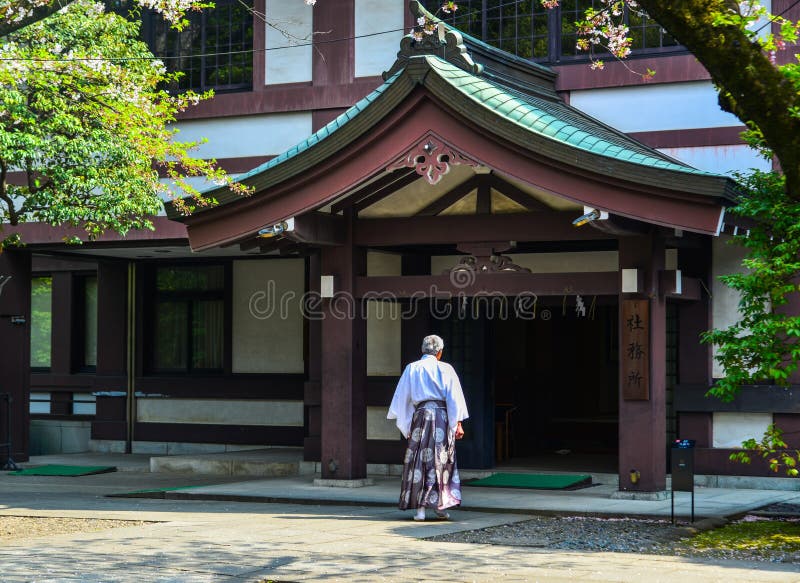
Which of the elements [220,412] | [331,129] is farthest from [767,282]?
[220,412]

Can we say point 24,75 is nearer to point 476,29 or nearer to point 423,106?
point 423,106

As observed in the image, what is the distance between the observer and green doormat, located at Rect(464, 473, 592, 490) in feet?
49.0

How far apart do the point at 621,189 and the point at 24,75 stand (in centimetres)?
623

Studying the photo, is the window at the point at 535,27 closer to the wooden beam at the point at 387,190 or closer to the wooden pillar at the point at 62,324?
the wooden beam at the point at 387,190

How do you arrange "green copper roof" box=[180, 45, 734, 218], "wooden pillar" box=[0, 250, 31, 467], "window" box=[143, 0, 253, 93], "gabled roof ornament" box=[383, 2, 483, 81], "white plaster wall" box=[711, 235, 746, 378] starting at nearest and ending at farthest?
"green copper roof" box=[180, 45, 734, 218] → "gabled roof ornament" box=[383, 2, 483, 81] → "white plaster wall" box=[711, 235, 746, 378] → "window" box=[143, 0, 253, 93] → "wooden pillar" box=[0, 250, 31, 467]

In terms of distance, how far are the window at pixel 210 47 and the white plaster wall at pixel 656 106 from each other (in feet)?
16.7

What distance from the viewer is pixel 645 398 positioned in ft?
43.7

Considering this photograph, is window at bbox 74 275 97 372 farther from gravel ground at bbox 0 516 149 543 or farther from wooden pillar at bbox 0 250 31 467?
gravel ground at bbox 0 516 149 543

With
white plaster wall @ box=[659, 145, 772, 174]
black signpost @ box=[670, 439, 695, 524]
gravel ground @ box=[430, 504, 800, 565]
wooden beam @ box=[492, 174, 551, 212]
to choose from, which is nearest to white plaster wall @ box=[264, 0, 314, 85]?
wooden beam @ box=[492, 174, 551, 212]

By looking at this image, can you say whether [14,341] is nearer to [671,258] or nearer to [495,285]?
[495,285]

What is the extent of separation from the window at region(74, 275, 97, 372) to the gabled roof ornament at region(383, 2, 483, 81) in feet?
32.3

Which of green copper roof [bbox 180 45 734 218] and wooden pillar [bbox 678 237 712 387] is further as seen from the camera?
wooden pillar [bbox 678 237 712 387]

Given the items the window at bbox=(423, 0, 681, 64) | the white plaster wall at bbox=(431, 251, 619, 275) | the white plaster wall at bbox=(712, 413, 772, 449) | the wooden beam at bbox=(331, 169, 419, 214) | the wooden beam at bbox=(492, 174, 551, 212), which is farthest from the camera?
the white plaster wall at bbox=(431, 251, 619, 275)

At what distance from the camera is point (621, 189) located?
1266 cm
